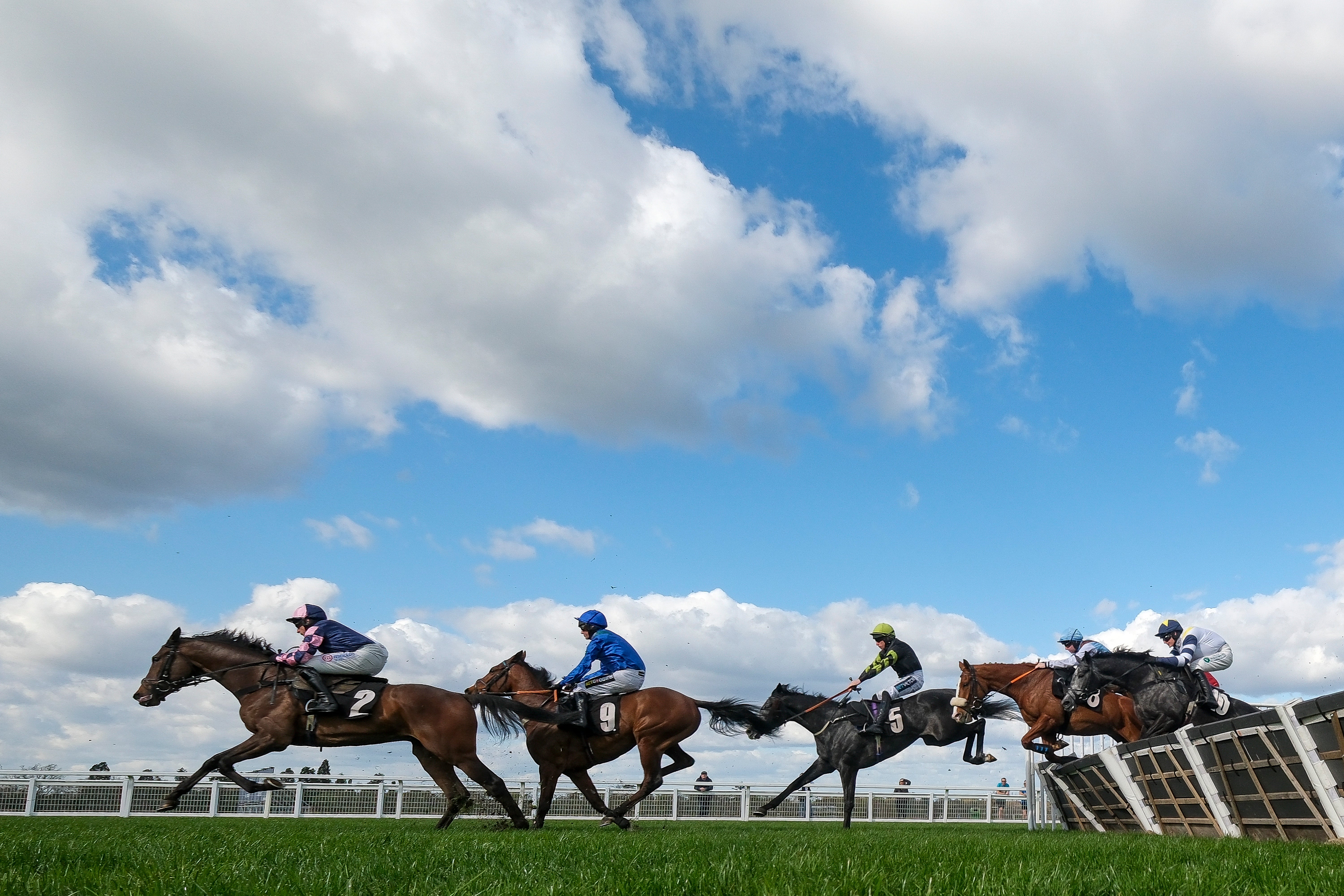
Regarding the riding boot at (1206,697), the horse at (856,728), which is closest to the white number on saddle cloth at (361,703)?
the horse at (856,728)

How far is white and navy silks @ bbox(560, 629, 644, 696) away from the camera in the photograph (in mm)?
11719

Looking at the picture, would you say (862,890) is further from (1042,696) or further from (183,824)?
(1042,696)

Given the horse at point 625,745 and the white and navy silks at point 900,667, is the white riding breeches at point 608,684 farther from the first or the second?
the white and navy silks at point 900,667

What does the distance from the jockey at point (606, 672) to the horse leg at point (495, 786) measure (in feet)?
4.72

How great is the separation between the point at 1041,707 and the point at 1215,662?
7.64 feet

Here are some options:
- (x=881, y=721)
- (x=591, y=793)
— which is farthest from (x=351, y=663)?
(x=881, y=721)

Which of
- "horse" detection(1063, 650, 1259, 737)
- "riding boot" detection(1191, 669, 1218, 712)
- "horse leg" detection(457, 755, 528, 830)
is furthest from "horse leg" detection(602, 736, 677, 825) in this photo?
"riding boot" detection(1191, 669, 1218, 712)

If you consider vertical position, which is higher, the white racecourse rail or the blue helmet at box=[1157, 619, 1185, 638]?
the blue helmet at box=[1157, 619, 1185, 638]

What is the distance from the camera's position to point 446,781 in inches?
416

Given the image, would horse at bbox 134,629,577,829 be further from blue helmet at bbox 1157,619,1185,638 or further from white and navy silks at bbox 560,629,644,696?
blue helmet at bbox 1157,619,1185,638

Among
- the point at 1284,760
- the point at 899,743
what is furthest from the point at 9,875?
the point at 899,743

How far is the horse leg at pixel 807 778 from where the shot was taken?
14.9 m

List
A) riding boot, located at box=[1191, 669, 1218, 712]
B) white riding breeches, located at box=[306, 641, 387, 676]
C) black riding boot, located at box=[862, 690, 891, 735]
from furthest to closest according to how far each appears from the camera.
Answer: black riding boot, located at box=[862, 690, 891, 735]
riding boot, located at box=[1191, 669, 1218, 712]
white riding breeches, located at box=[306, 641, 387, 676]

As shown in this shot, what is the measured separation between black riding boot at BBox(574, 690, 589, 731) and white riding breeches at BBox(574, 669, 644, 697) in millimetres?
38
